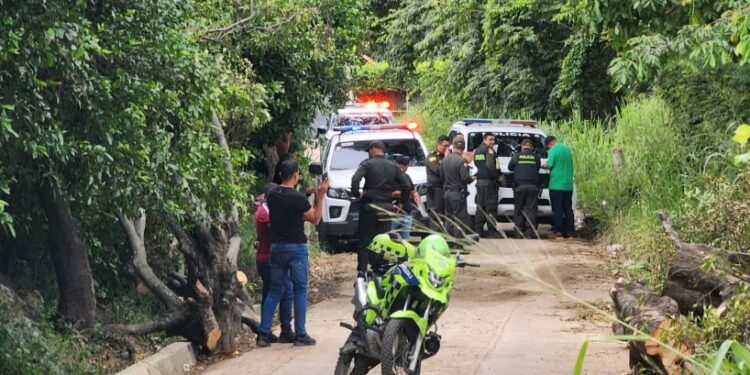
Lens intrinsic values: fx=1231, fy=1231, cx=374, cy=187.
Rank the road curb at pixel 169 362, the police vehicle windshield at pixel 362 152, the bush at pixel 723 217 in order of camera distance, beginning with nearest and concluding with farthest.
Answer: the road curb at pixel 169 362, the bush at pixel 723 217, the police vehicle windshield at pixel 362 152

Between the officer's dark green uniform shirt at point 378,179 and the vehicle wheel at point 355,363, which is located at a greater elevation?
the officer's dark green uniform shirt at point 378,179

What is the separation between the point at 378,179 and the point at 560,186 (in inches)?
264

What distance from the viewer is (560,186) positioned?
20.5 metres

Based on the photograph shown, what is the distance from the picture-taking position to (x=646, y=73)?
38.6 ft

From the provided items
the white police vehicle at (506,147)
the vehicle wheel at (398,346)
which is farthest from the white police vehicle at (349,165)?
the vehicle wheel at (398,346)

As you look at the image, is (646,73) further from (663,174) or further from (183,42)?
(663,174)

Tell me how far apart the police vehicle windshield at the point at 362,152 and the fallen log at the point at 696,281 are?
1035cm

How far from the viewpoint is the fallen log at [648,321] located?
8.31 m

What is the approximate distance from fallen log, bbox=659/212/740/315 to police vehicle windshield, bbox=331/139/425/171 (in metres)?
10.3

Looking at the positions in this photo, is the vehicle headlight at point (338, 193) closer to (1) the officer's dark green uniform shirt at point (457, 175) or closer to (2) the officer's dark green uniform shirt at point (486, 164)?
(1) the officer's dark green uniform shirt at point (457, 175)

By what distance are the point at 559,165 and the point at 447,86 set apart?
464 inches

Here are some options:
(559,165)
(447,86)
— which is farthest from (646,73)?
(447,86)

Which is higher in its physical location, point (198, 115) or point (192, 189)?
point (198, 115)

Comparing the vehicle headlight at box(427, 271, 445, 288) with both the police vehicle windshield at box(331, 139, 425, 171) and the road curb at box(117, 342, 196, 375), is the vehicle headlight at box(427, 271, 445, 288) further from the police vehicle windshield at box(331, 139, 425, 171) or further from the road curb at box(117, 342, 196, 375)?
the police vehicle windshield at box(331, 139, 425, 171)
